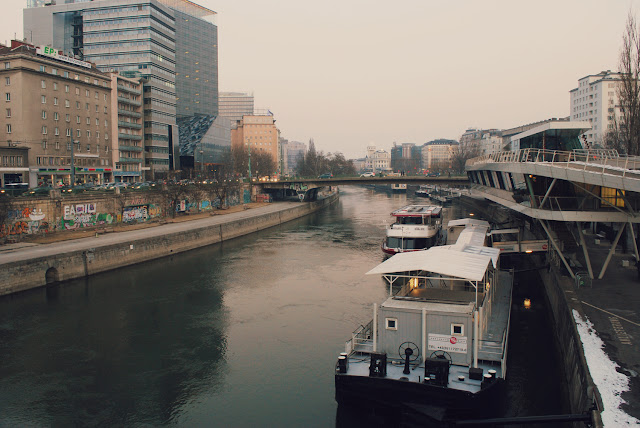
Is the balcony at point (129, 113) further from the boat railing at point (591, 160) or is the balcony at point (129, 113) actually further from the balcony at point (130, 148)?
the boat railing at point (591, 160)

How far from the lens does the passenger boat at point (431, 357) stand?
15086 millimetres

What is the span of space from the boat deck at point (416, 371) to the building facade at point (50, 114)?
47.1 metres

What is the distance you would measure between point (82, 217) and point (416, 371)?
40.0 m

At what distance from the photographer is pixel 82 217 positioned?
155ft

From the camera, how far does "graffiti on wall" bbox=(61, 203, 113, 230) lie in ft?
148

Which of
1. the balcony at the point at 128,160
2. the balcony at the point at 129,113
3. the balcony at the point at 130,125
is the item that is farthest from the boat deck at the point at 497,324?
the balcony at the point at 129,113

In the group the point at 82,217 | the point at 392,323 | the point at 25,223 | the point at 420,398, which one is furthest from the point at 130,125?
the point at 420,398

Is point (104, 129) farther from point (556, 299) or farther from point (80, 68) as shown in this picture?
point (556, 299)

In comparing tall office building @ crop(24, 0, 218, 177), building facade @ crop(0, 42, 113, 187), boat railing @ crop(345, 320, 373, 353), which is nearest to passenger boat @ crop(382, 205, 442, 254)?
boat railing @ crop(345, 320, 373, 353)

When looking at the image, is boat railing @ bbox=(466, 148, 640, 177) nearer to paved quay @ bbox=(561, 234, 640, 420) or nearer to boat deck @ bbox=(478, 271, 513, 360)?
paved quay @ bbox=(561, 234, 640, 420)

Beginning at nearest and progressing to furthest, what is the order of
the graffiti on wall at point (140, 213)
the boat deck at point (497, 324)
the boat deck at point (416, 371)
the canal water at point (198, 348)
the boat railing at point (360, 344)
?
the boat deck at point (416, 371) → the boat deck at point (497, 324) → the canal water at point (198, 348) → the boat railing at point (360, 344) → the graffiti on wall at point (140, 213)

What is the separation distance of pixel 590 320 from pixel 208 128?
358 feet

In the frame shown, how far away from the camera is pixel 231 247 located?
5153 centimetres

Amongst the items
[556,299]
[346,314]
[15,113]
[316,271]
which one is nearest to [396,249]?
[316,271]
